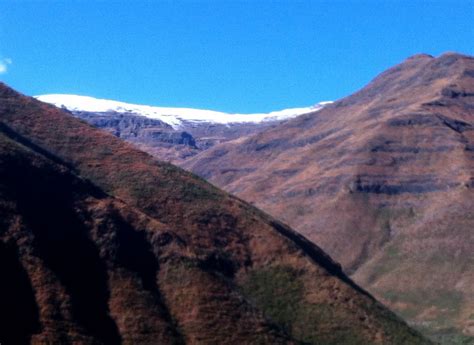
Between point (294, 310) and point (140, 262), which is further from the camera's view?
point (294, 310)

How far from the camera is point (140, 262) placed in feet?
234

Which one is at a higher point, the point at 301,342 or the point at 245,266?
the point at 245,266

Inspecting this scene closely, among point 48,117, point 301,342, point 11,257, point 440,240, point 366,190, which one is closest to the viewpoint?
point 11,257

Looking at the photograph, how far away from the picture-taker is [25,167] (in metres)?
73.8

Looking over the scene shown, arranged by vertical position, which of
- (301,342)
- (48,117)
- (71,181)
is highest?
(48,117)

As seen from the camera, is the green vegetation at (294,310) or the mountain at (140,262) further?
the green vegetation at (294,310)

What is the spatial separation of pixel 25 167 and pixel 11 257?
13060 mm

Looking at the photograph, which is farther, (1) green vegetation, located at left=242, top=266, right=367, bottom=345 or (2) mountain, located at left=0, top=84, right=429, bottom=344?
(1) green vegetation, located at left=242, top=266, right=367, bottom=345

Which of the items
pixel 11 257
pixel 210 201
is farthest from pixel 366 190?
pixel 11 257

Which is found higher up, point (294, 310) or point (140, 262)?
point (140, 262)

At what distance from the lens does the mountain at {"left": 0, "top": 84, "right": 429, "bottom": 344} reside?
6225cm

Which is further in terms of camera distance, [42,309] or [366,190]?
[366,190]

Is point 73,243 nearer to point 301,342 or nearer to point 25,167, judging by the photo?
point 25,167

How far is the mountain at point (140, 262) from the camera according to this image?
62.2 m
